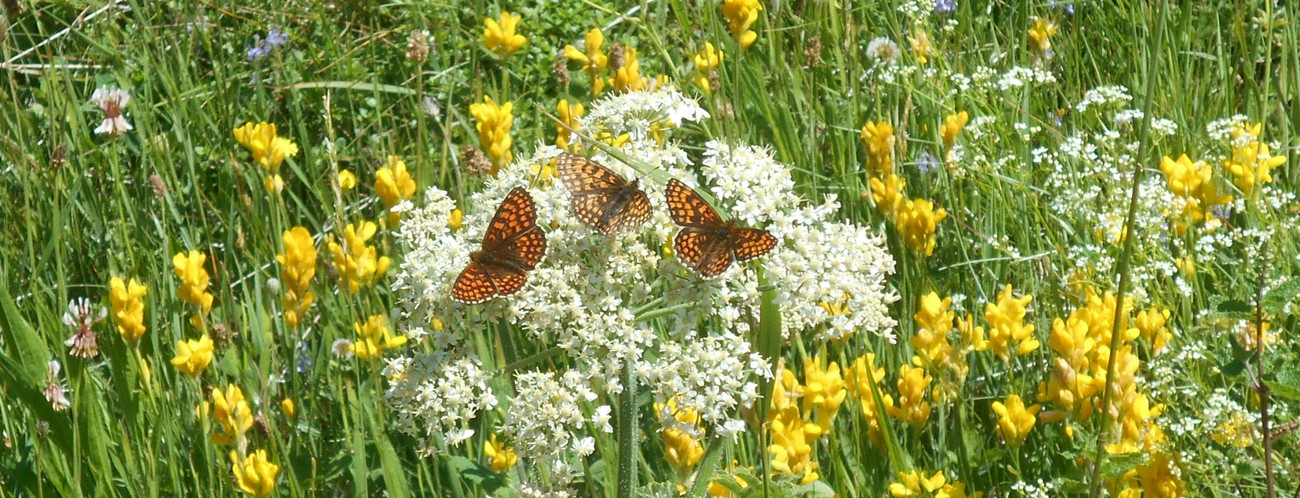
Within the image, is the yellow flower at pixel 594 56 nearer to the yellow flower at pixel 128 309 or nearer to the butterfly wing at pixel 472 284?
the yellow flower at pixel 128 309

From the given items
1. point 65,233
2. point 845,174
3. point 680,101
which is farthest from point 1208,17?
point 65,233

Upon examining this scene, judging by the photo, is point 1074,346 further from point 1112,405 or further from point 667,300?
point 667,300

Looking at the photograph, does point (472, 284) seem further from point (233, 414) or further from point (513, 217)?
point (233, 414)

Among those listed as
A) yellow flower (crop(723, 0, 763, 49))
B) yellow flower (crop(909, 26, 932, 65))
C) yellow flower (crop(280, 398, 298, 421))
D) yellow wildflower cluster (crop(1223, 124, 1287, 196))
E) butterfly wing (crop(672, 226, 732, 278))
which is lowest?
yellow flower (crop(280, 398, 298, 421))

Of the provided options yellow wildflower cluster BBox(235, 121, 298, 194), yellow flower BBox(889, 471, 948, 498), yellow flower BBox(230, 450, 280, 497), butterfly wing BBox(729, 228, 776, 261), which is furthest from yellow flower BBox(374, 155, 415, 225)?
yellow flower BBox(889, 471, 948, 498)

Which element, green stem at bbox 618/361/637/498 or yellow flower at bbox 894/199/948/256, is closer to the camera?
green stem at bbox 618/361/637/498

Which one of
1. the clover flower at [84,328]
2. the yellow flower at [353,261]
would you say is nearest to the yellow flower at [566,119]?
the yellow flower at [353,261]

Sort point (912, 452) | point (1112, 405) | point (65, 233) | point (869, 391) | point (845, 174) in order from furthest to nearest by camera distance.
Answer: point (65, 233) → point (845, 174) → point (912, 452) → point (869, 391) → point (1112, 405)

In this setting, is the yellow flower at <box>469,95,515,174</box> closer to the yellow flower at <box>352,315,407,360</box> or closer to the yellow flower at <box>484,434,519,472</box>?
the yellow flower at <box>352,315,407,360</box>
